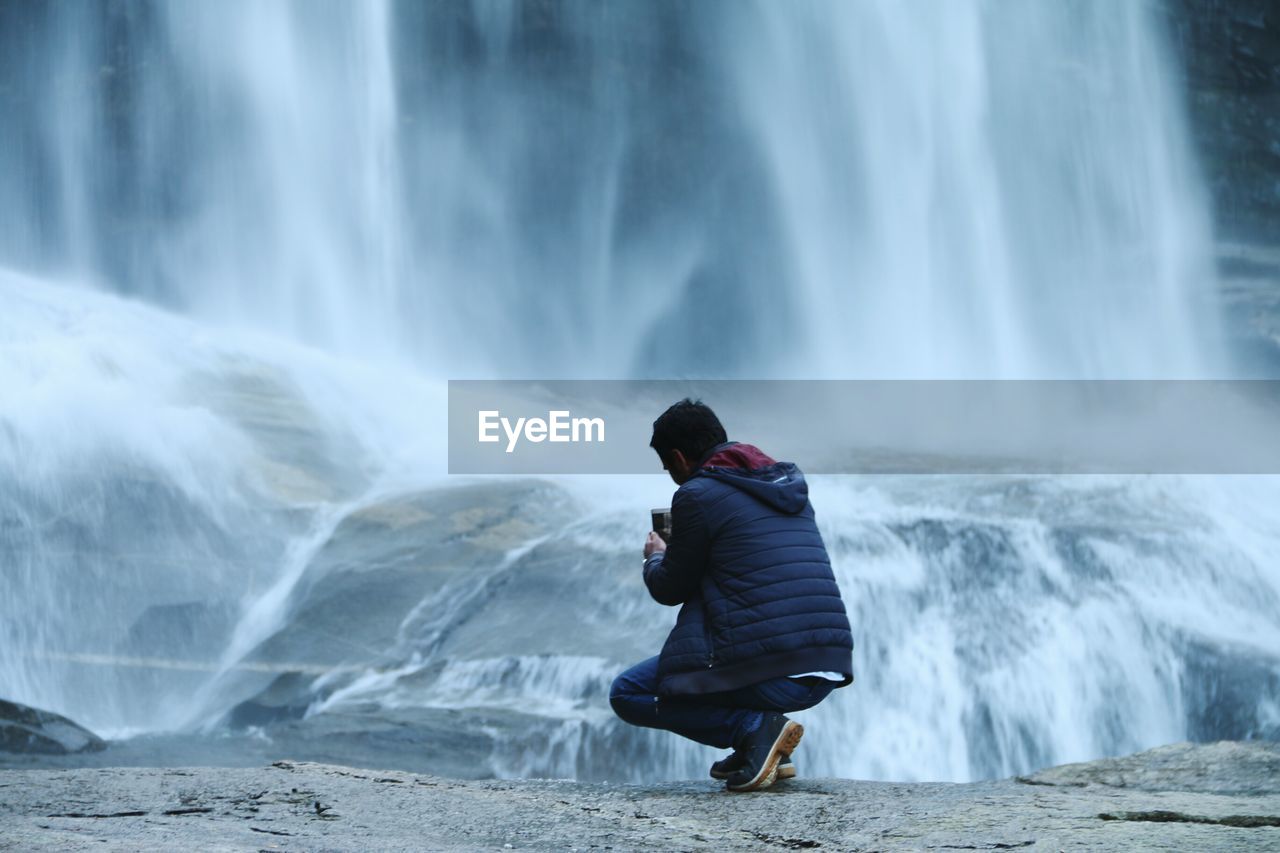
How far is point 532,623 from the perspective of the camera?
8.50 meters

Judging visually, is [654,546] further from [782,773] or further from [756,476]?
[782,773]

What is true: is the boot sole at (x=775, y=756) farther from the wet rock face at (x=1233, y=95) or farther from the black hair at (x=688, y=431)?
the wet rock face at (x=1233, y=95)

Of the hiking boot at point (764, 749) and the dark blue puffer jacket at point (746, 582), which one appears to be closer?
the dark blue puffer jacket at point (746, 582)

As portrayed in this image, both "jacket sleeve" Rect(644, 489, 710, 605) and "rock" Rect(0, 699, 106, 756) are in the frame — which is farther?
"rock" Rect(0, 699, 106, 756)

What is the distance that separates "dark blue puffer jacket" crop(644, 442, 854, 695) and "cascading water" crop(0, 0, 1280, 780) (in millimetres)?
6084

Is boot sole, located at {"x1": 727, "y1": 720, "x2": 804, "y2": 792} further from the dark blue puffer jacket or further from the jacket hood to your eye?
the jacket hood

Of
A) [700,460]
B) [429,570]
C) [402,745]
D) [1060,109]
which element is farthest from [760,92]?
[700,460]

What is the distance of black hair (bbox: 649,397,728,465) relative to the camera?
135 inches

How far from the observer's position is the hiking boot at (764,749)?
3479 millimetres

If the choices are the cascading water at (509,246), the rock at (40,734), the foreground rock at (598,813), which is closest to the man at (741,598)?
the foreground rock at (598,813)

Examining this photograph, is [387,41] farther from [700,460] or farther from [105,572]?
[700,460]

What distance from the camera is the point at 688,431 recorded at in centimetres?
343

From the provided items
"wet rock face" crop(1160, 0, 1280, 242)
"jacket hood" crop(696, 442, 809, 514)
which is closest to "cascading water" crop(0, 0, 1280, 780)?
"wet rock face" crop(1160, 0, 1280, 242)

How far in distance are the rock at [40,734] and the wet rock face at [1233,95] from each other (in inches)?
546
